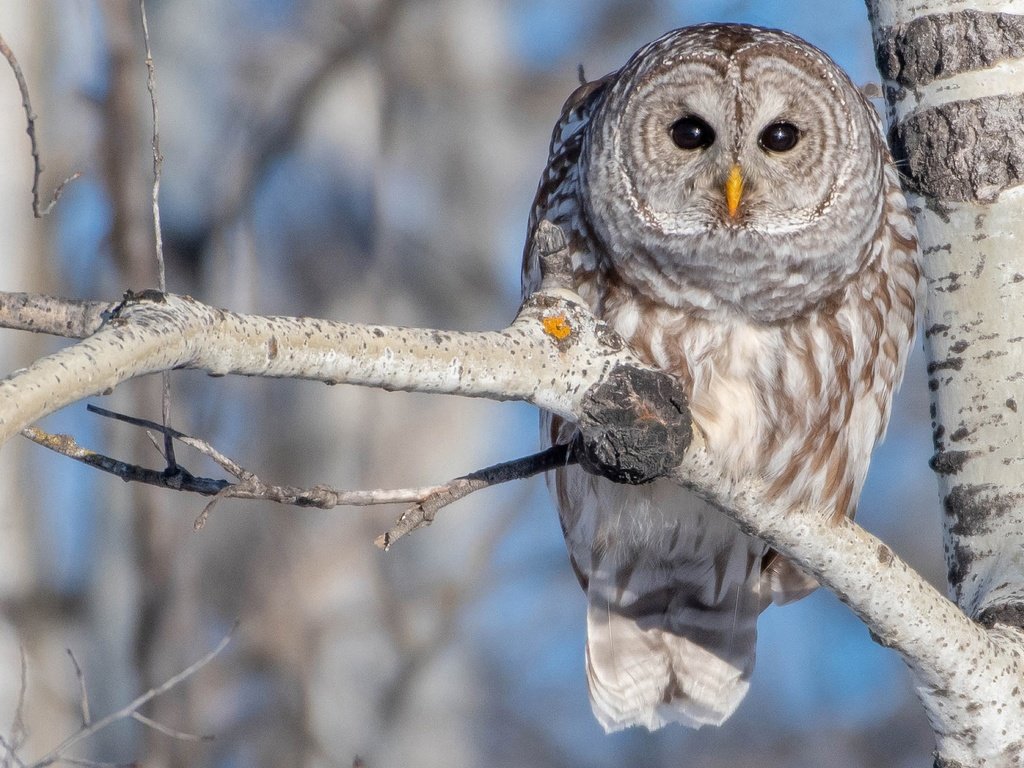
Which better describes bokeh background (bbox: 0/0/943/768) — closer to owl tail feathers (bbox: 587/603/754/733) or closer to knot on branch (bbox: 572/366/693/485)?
owl tail feathers (bbox: 587/603/754/733)

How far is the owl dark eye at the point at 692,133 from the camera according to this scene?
322 centimetres

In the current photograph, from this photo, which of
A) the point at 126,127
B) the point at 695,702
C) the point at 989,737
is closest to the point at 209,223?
the point at 126,127

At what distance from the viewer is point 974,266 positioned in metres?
3.02

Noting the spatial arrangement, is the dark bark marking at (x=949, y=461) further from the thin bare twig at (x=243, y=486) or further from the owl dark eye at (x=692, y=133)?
the thin bare twig at (x=243, y=486)

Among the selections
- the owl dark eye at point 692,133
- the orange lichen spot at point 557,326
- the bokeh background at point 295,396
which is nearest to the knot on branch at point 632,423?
the orange lichen spot at point 557,326

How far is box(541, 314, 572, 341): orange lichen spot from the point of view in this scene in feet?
7.33

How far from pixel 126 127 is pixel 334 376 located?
6266mm

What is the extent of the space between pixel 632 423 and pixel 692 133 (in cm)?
121

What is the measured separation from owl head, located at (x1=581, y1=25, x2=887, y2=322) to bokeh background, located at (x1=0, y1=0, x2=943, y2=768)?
12.7ft

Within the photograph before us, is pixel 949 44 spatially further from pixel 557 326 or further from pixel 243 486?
pixel 243 486

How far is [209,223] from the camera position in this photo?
27.3ft

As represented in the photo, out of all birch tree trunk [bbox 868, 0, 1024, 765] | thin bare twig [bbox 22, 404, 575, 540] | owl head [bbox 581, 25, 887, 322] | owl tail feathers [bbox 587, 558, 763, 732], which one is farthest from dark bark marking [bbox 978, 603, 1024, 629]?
owl tail feathers [bbox 587, 558, 763, 732]

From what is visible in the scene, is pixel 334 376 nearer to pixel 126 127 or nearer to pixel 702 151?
pixel 702 151

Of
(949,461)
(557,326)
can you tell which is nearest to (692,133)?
(949,461)
